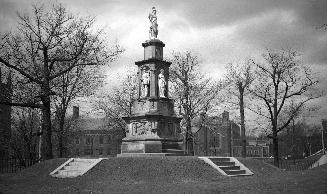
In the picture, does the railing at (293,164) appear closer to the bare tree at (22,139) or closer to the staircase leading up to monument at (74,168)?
the staircase leading up to monument at (74,168)

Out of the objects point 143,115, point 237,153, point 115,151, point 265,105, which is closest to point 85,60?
point 143,115

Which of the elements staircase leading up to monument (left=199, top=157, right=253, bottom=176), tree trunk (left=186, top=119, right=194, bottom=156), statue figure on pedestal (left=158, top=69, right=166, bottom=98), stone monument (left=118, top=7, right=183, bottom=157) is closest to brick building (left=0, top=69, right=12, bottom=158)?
stone monument (left=118, top=7, right=183, bottom=157)

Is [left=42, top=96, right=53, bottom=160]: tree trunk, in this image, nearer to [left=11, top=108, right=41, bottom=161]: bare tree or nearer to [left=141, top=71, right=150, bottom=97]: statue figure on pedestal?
[left=11, top=108, right=41, bottom=161]: bare tree

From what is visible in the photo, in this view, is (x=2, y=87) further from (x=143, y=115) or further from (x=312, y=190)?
(x=312, y=190)

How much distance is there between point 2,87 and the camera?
1964cm

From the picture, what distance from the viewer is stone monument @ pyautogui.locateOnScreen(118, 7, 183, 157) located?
803 inches

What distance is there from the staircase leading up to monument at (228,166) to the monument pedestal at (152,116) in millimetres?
3083

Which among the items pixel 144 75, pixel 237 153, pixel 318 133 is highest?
pixel 144 75

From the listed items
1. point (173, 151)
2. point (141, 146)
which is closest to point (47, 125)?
point (141, 146)

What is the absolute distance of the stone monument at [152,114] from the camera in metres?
20.4

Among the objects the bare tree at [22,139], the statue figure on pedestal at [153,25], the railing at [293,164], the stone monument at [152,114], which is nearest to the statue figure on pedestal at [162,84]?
the stone monument at [152,114]

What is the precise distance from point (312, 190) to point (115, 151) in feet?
254

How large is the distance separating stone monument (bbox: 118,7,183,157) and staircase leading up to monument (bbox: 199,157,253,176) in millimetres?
3044

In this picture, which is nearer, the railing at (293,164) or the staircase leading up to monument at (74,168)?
the staircase leading up to monument at (74,168)
